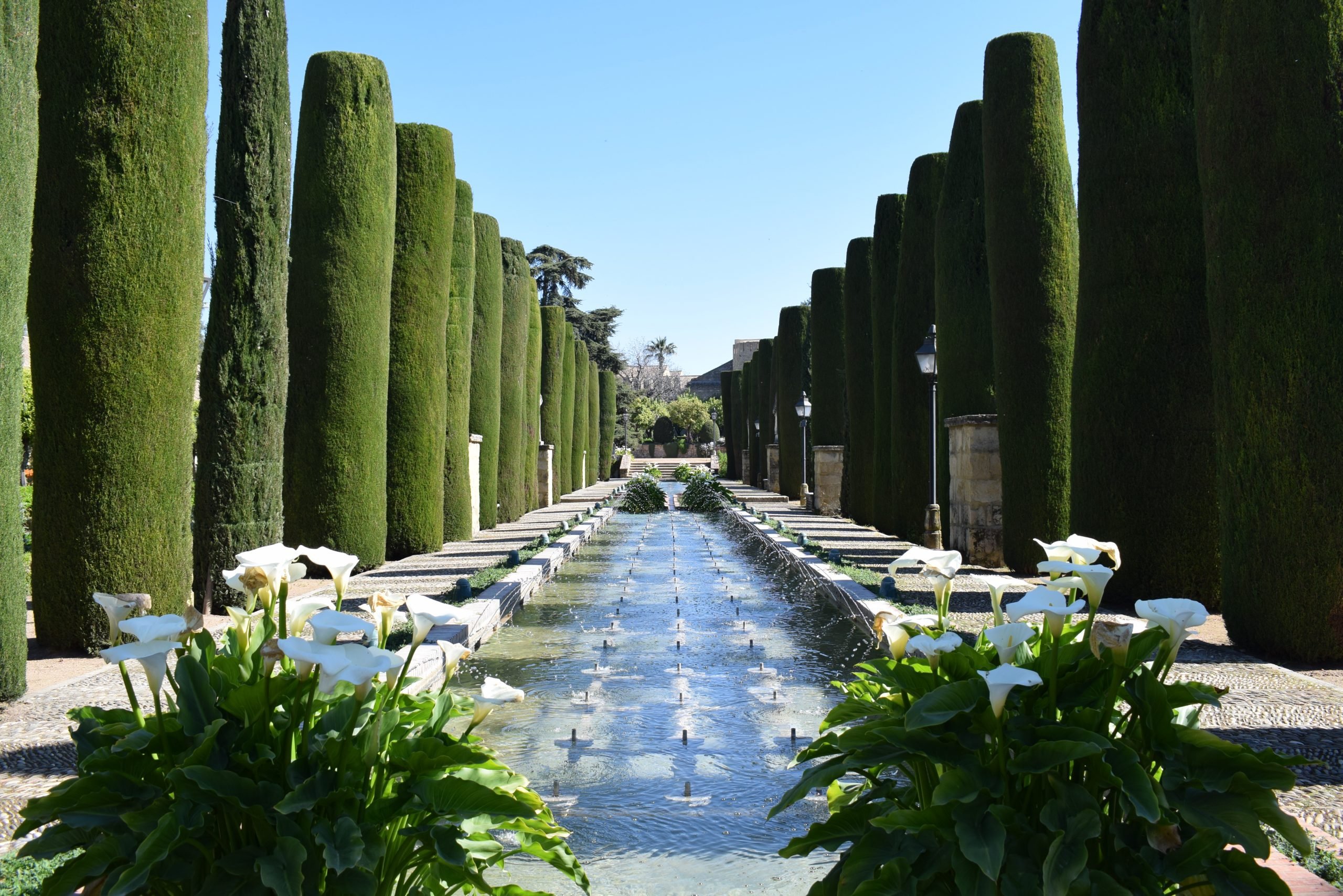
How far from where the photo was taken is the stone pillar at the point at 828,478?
24.1 meters

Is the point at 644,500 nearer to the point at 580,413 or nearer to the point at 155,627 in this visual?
the point at 580,413

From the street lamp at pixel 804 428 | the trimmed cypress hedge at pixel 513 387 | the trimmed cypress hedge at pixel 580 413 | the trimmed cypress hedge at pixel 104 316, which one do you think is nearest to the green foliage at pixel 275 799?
the trimmed cypress hedge at pixel 104 316

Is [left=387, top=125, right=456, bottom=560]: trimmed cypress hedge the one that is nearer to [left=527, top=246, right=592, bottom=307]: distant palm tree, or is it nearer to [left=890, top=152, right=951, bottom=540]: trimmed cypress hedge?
[left=890, top=152, right=951, bottom=540]: trimmed cypress hedge

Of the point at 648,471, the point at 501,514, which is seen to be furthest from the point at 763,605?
the point at 648,471

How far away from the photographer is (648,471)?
1487 inches

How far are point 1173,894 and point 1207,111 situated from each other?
23.4 feet

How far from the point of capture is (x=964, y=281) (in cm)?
1356

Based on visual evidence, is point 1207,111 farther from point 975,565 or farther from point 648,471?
point 648,471

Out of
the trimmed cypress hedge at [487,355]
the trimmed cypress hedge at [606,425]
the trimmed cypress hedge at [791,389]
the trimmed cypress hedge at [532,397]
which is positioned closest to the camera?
the trimmed cypress hedge at [487,355]

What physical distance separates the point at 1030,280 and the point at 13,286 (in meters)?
9.41

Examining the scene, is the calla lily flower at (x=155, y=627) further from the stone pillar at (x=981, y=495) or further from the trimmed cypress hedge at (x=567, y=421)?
the trimmed cypress hedge at (x=567, y=421)

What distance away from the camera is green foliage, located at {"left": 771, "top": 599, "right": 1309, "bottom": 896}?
2.17 meters

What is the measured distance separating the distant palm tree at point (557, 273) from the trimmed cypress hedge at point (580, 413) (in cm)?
1864

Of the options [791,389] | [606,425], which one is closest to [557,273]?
[606,425]
